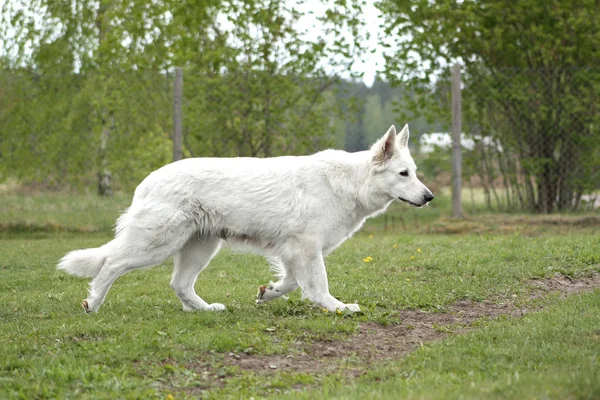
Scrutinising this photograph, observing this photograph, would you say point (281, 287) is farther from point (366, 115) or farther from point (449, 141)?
point (366, 115)

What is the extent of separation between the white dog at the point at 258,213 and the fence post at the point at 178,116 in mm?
6868

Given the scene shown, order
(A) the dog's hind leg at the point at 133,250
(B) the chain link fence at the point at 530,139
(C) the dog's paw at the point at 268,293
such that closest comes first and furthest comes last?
(A) the dog's hind leg at the point at 133,250 → (C) the dog's paw at the point at 268,293 → (B) the chain link fence at the point at 530,139

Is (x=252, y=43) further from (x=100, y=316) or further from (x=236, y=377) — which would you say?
(x=236, y=377)

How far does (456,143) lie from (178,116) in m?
5.29

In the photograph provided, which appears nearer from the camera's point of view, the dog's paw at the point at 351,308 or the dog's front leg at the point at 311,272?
the dog's paw at the point at 351,308

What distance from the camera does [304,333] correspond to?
20.8 feet

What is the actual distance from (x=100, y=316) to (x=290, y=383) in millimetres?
2354

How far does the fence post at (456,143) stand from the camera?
15594 mm

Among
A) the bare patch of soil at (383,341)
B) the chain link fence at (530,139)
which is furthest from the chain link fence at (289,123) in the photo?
the bare patch of soil at (383,341)

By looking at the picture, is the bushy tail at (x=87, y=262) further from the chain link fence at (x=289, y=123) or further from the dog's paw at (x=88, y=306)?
the chain link fence at (x=289, y=123)

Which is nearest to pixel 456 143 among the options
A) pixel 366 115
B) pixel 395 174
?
pixel 366 115

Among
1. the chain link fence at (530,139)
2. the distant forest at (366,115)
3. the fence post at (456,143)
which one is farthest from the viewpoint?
the distant forest at (366,115)

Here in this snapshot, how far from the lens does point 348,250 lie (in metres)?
11.8

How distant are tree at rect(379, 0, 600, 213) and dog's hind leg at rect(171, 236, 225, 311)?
10119 millimetres
